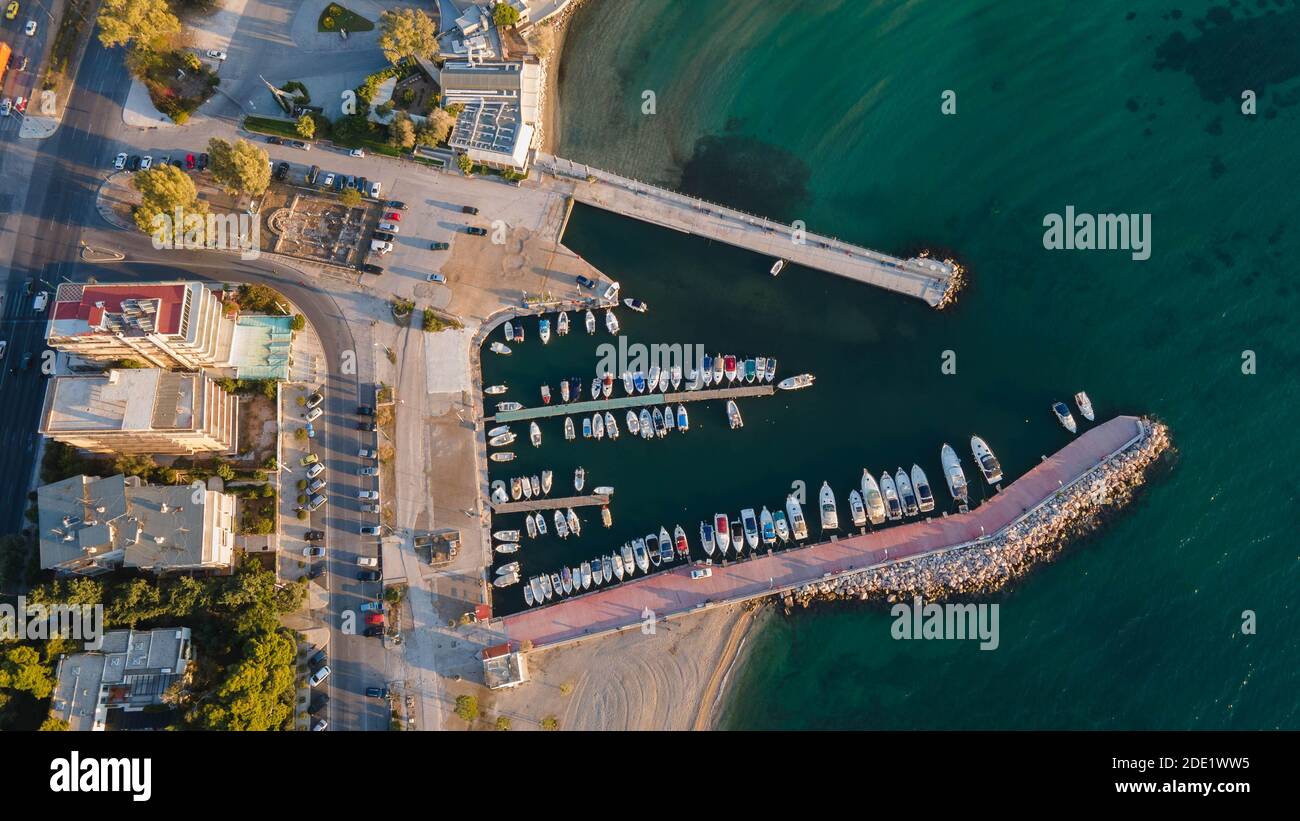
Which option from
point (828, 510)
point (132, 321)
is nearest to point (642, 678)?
point (828, 510)

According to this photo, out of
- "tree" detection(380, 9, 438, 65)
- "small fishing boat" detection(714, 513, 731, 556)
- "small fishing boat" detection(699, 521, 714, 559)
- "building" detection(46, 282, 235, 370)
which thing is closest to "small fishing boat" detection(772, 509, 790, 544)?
"small fishing boat" detection(714, 513, 731, 556)

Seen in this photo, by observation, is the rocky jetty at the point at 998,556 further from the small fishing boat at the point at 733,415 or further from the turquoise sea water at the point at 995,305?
the small fishing boat at the point at 733,415

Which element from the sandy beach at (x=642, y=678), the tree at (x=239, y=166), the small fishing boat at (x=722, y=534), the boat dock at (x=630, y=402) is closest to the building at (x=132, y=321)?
the tree at (x=239, y=166)

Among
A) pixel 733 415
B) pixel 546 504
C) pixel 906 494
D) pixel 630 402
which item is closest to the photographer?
pixel 906 494

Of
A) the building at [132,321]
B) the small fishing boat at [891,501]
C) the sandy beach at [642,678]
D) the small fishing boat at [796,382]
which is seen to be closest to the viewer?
the building at [132,321]

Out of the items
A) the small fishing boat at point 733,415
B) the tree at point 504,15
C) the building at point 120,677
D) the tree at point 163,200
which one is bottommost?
the building at point 120,677

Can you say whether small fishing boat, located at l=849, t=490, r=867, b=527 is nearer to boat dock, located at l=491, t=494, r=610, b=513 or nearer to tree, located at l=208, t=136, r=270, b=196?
boat dock, located at l=491, t=494, r=610, b=513

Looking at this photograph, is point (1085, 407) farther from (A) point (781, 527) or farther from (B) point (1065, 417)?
(A) point (781, 527)

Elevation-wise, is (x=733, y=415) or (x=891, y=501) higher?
(x=733, y=415)
